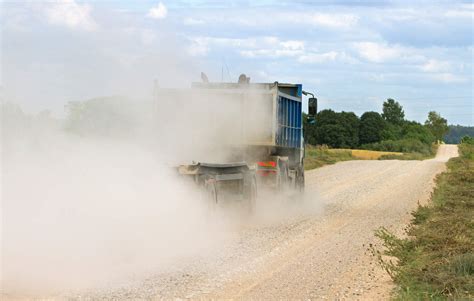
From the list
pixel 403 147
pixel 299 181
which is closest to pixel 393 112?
pixel 403 147

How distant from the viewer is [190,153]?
18.9 metres

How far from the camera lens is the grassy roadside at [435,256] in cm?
974

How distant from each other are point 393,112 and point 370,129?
123 ft

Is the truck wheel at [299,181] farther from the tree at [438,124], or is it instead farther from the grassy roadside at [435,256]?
the tree at [438,124]

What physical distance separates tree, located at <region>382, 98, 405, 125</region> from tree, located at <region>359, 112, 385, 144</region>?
33.0 m

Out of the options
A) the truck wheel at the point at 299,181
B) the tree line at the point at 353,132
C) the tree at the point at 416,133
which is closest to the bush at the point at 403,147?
the tree line at the point at 353,132

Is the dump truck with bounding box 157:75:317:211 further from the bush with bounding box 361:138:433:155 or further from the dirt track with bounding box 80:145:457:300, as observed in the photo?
the bush with bounding box 361:138:433:155

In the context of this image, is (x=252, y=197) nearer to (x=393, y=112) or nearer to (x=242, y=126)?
(x=242, y=126)

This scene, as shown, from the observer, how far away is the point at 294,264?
12.1 m

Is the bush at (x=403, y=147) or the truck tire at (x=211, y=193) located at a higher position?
the truck tire at (x=211, y=193)

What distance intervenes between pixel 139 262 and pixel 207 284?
1777mm

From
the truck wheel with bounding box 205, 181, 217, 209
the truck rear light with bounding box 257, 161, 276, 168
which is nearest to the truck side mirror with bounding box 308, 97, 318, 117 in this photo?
the truck rear light with bounding box 257, 161, 276, 168

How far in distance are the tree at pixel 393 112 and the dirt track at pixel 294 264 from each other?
150 meters

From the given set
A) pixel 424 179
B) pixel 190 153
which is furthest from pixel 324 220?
pixel 424 179
